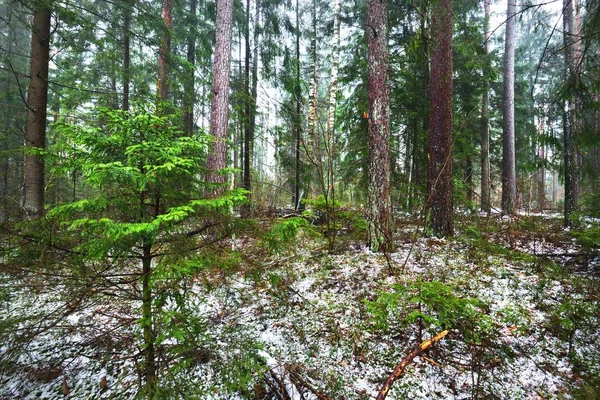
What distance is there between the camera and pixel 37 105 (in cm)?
490

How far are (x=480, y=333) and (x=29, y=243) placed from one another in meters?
4.59

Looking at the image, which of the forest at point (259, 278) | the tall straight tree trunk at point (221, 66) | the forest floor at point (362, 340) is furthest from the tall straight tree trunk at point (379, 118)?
the tall straight tree trunk at point (221, 66)

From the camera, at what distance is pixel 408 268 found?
173 inches

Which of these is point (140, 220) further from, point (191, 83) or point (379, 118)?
point (191, 83)

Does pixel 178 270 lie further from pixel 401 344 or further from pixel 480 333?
pixel 480 333

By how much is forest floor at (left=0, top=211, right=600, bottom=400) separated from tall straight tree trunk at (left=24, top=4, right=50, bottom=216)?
Result: 2.28 metres

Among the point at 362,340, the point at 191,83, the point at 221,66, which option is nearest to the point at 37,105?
the point at 221,66

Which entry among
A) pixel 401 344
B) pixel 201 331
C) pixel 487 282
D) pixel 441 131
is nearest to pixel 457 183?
pixel 441 131

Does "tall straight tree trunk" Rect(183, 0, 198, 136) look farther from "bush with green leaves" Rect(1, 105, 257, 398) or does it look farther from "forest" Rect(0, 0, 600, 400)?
"bush with green leaves" Rect(1, 105, 257, 398)

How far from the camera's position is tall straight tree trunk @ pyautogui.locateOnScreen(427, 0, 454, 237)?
5668 millimetres

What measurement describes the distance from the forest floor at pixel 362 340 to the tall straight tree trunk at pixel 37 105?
2283 mm

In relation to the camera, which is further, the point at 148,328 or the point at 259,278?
the point at 259,278

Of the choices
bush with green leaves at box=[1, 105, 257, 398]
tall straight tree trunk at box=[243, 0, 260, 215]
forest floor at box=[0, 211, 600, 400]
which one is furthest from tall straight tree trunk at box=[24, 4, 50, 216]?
tall straight tree trunk at box=[243, 0, 260, 215]

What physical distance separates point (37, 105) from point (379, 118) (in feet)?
22.8
